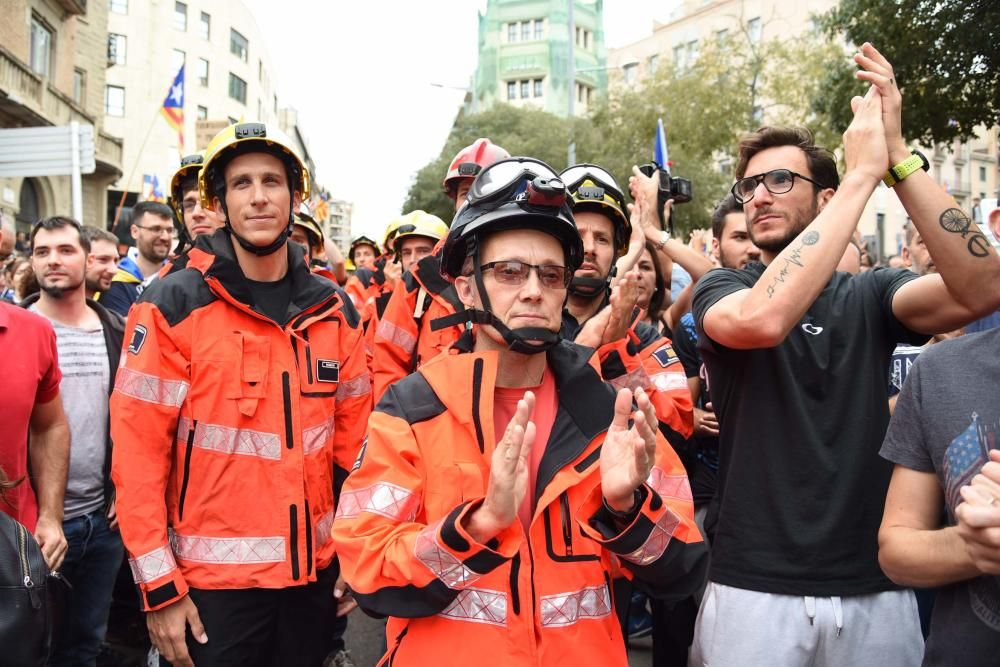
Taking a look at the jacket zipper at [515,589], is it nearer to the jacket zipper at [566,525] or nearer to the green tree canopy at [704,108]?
the jacket zipper at [566,525]

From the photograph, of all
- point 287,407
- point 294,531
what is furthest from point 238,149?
point 294,531

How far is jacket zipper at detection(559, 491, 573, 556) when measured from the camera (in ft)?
7.15

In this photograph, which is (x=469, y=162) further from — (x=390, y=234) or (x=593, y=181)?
(x=390, y=234)

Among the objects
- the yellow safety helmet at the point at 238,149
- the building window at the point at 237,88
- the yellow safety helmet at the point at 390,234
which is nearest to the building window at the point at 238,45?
the building window at the point at 237,88

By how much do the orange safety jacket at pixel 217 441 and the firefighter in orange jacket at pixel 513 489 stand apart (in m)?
1.08

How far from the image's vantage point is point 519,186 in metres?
2.37

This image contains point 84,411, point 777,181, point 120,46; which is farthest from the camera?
point 120,46

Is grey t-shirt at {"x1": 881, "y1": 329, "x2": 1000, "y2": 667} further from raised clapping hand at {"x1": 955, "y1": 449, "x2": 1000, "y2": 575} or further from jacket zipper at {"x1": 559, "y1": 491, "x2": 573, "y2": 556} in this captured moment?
jacket zipper at {"x1": 559, "y1": 491, "x2": 573, "y2": 556}

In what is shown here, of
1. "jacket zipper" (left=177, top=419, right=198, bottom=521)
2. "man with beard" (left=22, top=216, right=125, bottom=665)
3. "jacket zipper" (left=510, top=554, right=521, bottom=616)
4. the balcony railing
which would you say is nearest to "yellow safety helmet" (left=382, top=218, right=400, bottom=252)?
"man with beard" (left=22, top=216, right=125, bottom=665)

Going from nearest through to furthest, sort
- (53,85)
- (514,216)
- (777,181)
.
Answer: (514,216) → (777,181) → (53,85)

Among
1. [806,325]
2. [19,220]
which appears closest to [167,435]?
[806,325]

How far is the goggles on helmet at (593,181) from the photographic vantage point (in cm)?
365

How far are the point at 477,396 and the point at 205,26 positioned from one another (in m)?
61.3

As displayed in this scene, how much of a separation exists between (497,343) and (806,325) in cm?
113
